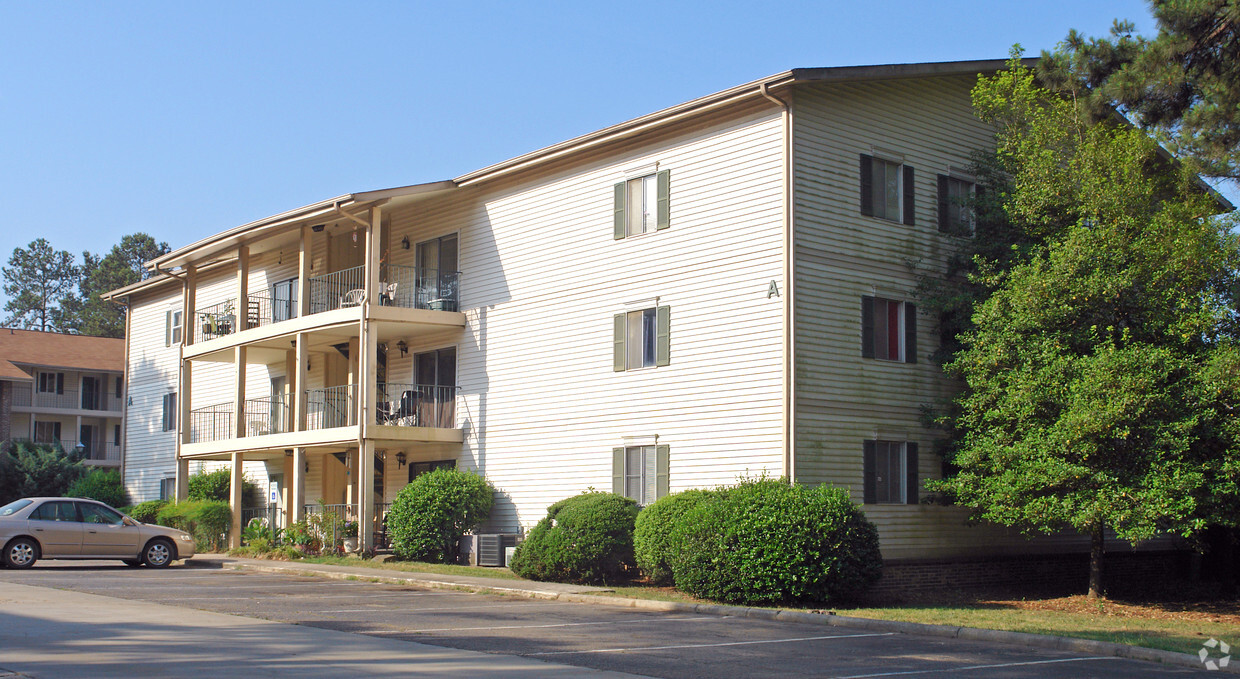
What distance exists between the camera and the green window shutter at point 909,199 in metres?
22.6

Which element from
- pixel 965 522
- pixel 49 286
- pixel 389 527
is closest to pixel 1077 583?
pixel 965 522

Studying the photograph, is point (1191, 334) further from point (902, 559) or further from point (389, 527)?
point (389, 527)

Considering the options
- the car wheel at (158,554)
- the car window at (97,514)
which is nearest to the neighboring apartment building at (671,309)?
the car wheel at (158,554)

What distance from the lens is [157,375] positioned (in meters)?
40.4

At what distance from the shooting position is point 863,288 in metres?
21.6

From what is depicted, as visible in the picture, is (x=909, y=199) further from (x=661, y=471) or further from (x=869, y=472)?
(x=661, y=471)

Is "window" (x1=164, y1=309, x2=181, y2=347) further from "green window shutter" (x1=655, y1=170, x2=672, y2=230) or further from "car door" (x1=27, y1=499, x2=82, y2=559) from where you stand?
"green window shutter" (x1=655, y1=170, x2=672, y2=230)

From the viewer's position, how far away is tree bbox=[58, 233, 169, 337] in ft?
263

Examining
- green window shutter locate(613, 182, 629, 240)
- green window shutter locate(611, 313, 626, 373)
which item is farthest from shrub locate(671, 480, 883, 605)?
green window shutter locate(613, 182, 629, 240)

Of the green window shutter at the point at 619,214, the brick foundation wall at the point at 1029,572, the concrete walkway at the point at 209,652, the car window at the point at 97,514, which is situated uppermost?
the green window shutter at the point at 619,214

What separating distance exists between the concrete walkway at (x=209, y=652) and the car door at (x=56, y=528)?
9.39 meters

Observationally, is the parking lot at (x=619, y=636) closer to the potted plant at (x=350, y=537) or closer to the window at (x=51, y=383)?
the potted plant at (x=350, y=537)

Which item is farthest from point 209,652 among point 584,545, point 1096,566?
point 1096,566

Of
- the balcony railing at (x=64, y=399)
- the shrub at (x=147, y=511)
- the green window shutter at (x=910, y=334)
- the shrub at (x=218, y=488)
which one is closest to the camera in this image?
the green window shutter at (x=910, y=334)
